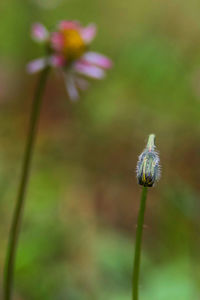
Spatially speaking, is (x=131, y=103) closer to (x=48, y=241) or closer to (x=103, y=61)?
(x=48, y=241)

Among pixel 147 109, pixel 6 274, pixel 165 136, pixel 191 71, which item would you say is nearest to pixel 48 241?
pixel 6 274

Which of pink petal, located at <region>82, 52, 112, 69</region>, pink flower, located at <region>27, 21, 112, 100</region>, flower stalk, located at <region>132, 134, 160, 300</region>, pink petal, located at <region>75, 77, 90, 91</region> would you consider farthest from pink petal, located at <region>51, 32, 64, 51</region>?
pink petal, located at <region>75, 77, 90, 91</region>

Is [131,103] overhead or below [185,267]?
overhead

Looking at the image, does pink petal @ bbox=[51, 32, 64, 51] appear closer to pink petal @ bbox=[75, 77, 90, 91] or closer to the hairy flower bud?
the hairy flower bud

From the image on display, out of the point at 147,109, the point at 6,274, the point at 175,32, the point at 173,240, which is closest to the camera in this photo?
the point at 6,274

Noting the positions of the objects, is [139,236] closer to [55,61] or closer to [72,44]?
[55,61]

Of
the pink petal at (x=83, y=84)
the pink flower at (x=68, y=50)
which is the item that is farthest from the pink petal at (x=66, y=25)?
the pink petal at (x=83, y=84)

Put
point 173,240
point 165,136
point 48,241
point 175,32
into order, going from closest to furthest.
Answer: point 173,240 → point 48,241 → point 165,136 → point 175,32
